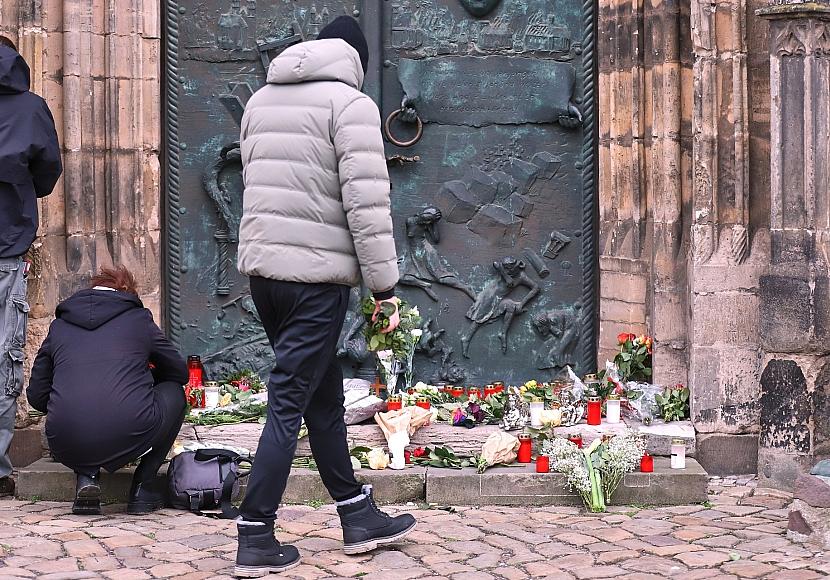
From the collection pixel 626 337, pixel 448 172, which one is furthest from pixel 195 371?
pixel 626 337

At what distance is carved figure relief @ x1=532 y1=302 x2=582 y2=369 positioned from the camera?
838 centimetres

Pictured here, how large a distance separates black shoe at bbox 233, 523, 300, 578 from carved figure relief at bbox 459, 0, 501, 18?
3861 millimetres

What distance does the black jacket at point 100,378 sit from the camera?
6449mm

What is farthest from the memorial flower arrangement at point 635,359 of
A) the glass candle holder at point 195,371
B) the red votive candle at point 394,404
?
the glass candle holder at point 195,371

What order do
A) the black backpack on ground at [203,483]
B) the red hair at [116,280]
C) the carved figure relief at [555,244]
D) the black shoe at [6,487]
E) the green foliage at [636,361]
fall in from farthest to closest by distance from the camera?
the carved figure relief at [555,244]
the green foliage at [636,361]
the black shoe at [6,487]
the red hair at [116,280]
the black backpack on ground at [203,483]

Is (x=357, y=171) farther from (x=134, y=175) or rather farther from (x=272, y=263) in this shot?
(x=134, y=175)

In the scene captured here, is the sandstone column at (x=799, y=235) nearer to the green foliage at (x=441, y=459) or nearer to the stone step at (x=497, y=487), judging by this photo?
the stone step at (x=497, y=487)

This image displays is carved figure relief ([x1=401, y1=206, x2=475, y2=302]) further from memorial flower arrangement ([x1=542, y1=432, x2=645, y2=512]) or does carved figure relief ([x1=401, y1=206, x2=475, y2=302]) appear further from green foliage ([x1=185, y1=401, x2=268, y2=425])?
memorial flower arrangement ([x1=542, y1=432, x2=645, y2=512])

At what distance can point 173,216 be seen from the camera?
834cm

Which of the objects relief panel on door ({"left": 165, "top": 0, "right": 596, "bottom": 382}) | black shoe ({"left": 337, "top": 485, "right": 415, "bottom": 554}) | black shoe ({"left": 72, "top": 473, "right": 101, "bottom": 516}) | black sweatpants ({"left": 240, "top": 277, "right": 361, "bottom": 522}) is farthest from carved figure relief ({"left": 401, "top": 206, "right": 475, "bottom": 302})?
black sweatpants ({"left": 240, "top": 277, "right": 361, "bottom": 522})

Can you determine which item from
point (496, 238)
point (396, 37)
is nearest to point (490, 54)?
point (396, 37)

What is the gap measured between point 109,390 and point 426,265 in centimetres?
252

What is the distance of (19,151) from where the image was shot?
6.79m

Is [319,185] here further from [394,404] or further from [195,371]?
[195,371]
